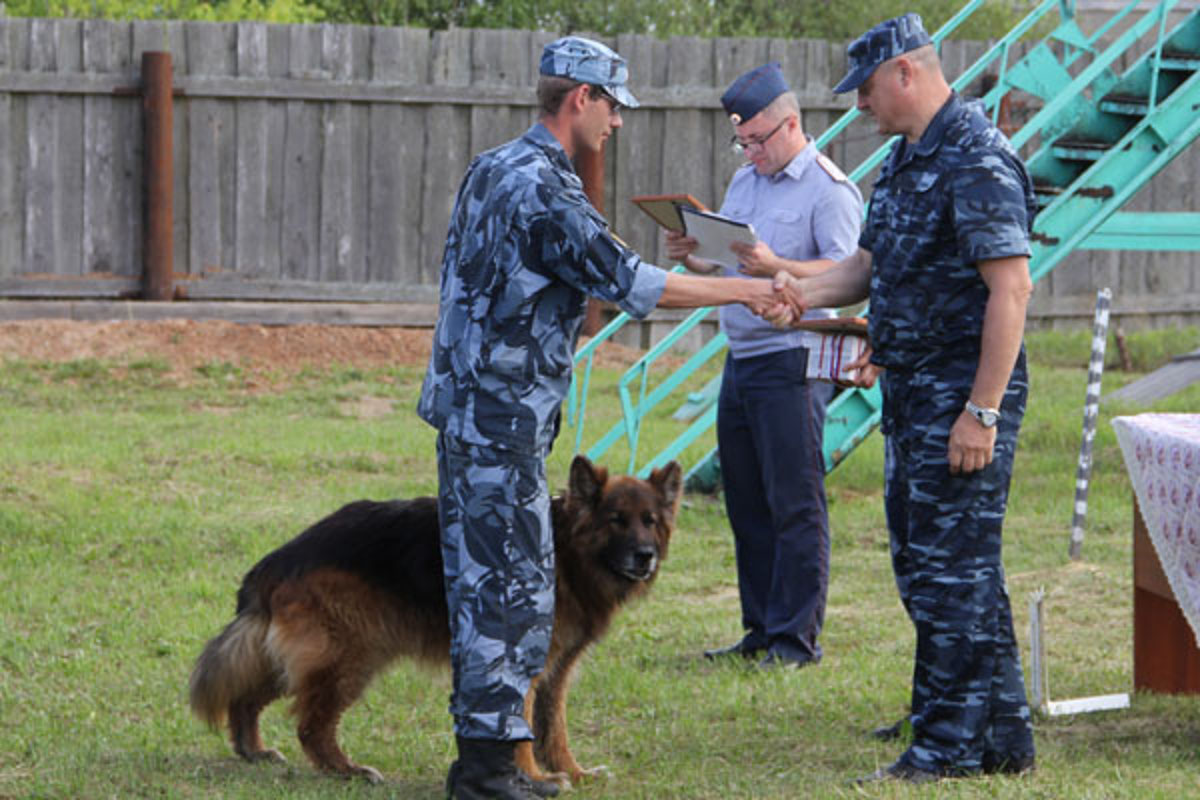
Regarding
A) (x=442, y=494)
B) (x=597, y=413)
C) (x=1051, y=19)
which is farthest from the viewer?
(x=1051, y=19)

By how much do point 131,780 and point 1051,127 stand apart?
700cm

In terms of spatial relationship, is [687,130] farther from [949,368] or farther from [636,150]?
[949,368]

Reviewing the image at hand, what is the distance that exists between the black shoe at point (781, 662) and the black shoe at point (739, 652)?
9 centimetres

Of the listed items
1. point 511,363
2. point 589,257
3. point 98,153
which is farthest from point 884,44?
point 98,153

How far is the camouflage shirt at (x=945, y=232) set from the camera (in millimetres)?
4383

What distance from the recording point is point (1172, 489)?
16.5 ft

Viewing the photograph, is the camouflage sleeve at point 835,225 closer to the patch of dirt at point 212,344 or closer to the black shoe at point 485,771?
the black shoe at point 485,771

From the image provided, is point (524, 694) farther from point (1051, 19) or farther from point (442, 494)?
point (1051, 19)

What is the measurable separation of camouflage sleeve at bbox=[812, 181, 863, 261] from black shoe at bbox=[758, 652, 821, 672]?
1621 millimetres

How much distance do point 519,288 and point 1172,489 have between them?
7.45ft

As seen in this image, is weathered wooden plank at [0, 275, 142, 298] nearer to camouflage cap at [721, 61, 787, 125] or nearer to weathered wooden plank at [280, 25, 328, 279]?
weathered wooden plank at [280, 25, 328, 279]

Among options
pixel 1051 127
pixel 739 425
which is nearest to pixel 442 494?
pixel 739 425

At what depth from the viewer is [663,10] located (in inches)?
922

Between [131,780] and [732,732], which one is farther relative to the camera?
[732,732]
